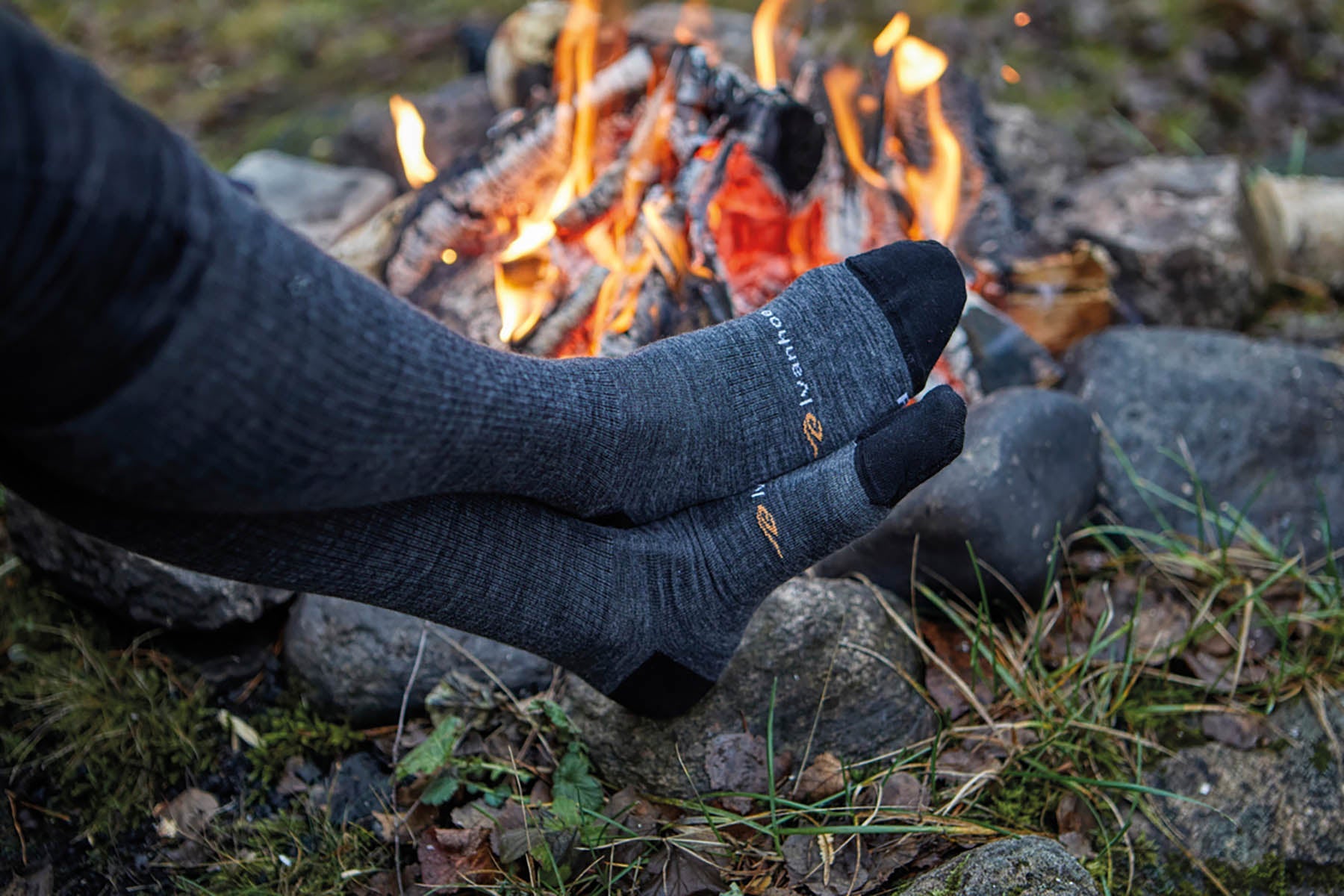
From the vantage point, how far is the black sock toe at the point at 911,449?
1241 mm

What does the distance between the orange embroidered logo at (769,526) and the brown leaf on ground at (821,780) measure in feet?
1.04

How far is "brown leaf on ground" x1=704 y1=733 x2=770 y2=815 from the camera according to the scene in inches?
51.2

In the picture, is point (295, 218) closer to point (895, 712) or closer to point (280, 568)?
point (280, 568)

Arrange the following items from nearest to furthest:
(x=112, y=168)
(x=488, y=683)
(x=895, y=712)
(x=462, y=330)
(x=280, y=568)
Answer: (x=112, y=168)
(x=280, y=568)
(x=895, y=712)
(x=488, y=683)
(x=462, y=330)

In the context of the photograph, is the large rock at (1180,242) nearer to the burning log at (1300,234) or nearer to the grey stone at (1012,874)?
the burning log at (1300,234)

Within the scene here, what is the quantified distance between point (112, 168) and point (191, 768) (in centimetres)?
111

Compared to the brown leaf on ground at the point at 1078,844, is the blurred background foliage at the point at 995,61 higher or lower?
higher

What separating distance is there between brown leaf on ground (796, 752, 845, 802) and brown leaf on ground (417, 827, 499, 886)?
0.44m

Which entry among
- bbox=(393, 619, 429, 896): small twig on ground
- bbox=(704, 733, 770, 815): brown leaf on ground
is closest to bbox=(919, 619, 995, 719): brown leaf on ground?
bbox=(704, 733, 770, 815): brown leaf on ground

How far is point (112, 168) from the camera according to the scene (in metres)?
0.71

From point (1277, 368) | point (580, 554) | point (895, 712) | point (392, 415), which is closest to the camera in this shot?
point (392, 415)

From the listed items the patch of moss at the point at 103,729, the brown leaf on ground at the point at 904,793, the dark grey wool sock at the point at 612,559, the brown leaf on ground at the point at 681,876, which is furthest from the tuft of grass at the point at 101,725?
the brown leaf on ground at the point at 904,793

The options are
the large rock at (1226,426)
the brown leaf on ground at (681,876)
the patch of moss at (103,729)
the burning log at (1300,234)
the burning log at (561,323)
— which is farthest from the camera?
the burning log at (1300,234)

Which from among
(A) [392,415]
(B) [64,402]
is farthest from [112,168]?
(A) [392,415]
